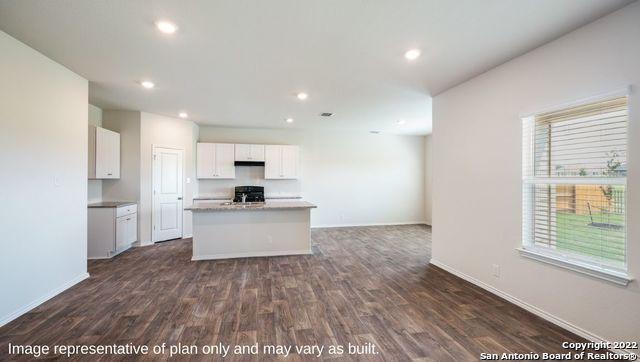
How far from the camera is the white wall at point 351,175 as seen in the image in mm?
6816

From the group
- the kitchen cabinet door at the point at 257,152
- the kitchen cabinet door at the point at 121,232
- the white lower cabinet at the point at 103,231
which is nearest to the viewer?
the white lower cabinet at the point at 103,231

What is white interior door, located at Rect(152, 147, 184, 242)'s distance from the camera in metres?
5.29

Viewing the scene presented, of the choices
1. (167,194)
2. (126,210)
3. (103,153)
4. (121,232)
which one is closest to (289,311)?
(121,232)

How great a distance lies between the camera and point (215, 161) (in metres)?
6.27

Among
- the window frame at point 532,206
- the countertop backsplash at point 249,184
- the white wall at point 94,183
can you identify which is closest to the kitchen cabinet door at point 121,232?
the white wall at point 94,183

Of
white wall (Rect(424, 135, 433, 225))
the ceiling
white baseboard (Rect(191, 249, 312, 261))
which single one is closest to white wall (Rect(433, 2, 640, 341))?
the ceiling

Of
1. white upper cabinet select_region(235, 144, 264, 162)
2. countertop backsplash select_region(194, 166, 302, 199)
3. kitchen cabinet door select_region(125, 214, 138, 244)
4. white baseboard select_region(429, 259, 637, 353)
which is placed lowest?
white baseboard select_region(429, 259, 637, 353)

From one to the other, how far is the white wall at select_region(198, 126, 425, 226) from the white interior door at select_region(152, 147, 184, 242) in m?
0.99

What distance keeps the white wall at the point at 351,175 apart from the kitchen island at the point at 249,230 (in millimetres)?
2331

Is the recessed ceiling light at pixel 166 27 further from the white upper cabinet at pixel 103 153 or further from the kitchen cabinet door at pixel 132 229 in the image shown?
the kitchen cabinet door at pixel 132 229

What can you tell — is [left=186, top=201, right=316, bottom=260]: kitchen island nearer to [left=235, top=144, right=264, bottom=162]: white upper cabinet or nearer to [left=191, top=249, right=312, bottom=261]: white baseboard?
[left=191, top=249, right=312, bottom=261]: white baseboard

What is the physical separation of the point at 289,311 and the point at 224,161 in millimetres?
4558

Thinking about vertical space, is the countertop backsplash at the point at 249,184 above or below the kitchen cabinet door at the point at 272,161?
below

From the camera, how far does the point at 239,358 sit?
76.2 inches
